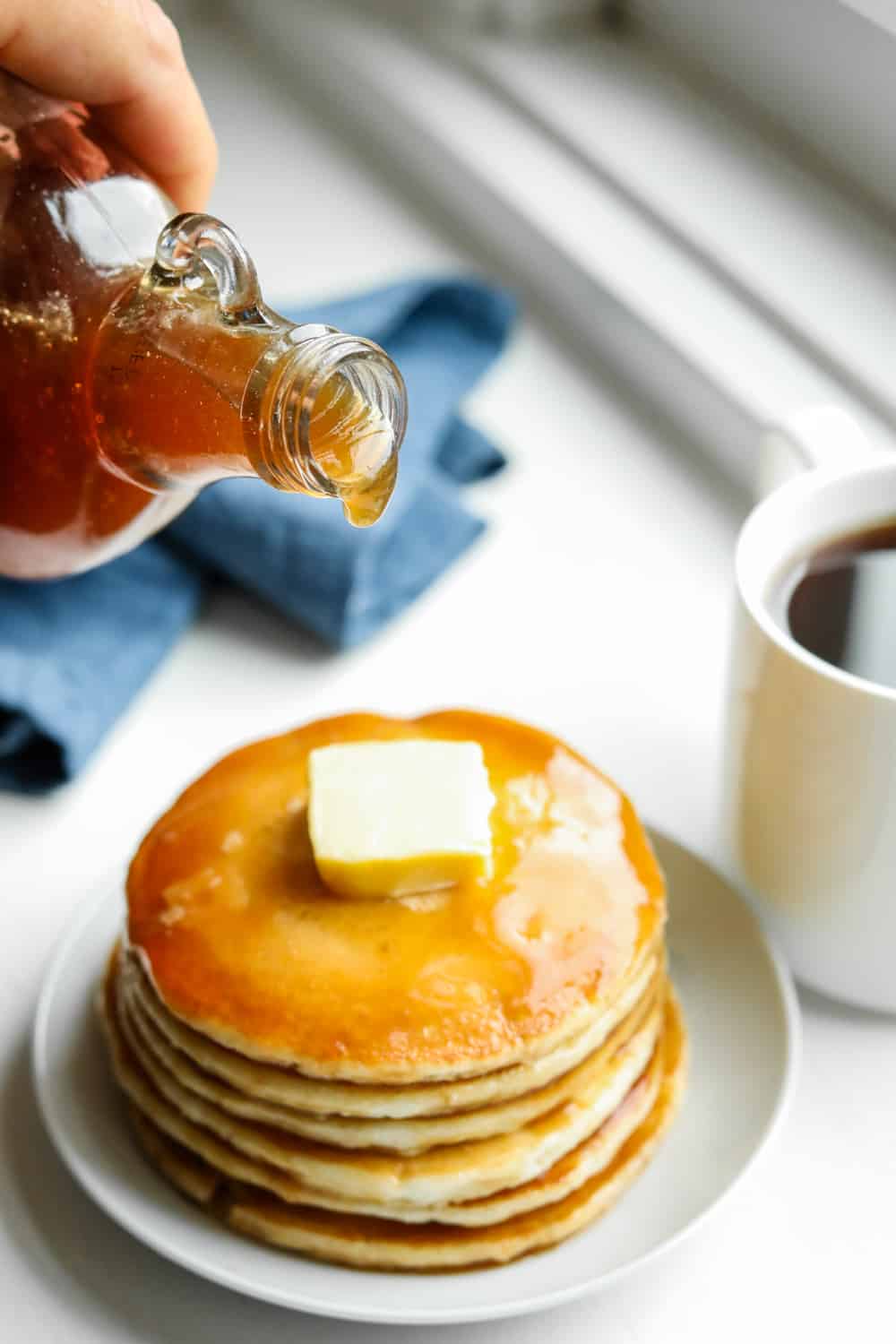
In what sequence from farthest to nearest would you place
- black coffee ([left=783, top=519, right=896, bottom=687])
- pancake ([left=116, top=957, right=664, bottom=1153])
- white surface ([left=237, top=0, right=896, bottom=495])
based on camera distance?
white surface ([left=237, top=0, right=896, bottom=495]) → black coffee ([left=783, top=519, right=896, bottom=687]) → pancake ([left=116, top=957, right=664, bottom=1153])

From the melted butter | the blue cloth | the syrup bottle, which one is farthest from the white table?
the syrup bottle

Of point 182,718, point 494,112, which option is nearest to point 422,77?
point 494,112

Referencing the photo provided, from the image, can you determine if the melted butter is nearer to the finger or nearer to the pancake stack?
the pancake stack

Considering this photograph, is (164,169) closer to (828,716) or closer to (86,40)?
(86,40)

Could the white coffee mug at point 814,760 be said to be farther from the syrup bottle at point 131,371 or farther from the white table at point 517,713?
the syrup bottle at point 131,371

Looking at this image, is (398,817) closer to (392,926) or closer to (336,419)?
(392,926)

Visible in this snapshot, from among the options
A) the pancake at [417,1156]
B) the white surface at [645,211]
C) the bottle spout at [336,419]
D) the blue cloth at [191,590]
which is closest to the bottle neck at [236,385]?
the bottle spout at [336,419]
